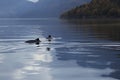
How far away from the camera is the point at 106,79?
29.9m

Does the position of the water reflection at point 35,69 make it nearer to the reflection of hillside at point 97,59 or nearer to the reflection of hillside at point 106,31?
the reflection of hillside at point 97,59

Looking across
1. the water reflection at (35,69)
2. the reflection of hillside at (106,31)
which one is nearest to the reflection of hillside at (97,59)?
the water reflection at (35,69)

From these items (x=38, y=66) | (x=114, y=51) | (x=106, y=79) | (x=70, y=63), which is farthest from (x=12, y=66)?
(x=114, y=51)

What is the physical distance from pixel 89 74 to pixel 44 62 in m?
8.79

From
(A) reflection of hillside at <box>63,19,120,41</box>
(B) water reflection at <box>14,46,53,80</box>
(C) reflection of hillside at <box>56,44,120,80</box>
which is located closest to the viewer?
(B) water reflection at <box>14,46,53,80</box>

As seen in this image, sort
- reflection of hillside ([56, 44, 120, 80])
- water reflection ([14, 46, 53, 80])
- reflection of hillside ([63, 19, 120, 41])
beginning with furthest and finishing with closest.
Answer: reflection of hillside ([63, 19, 120, 41]) → reflection of hillside ([56, 44, 120, 80]) → water reflection ([14, 46, 53, 80])

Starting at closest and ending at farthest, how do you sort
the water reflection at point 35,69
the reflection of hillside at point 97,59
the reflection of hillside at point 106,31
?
the water reflection at point 35,69, the reflection of hillside at point 97,59, the reflection of hillside at point 106,31

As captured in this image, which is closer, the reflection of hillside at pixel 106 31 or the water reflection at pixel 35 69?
the water reflection at pixel 35 69

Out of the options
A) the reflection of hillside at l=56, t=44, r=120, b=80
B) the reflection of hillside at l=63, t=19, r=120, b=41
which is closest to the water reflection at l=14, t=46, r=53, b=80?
the reflection of hillside at l=56, t=44, r=120, b=80

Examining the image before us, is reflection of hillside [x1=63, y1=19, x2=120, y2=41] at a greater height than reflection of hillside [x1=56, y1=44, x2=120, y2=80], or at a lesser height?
greater

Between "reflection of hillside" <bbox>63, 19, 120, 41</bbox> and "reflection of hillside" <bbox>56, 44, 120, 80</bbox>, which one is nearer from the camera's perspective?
"reflection of hillside" <bbox>56, 44, 120, 80</bbox>

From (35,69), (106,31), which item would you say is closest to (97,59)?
(35,69)

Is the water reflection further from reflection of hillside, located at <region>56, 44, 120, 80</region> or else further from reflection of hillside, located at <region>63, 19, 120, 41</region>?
reflection of hillside, located at <region>63, 19, 120, 41</region>

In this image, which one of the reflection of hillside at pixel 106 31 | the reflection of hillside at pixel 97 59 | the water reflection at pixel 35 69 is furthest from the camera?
the reflection of hillside at pixel 106 31
